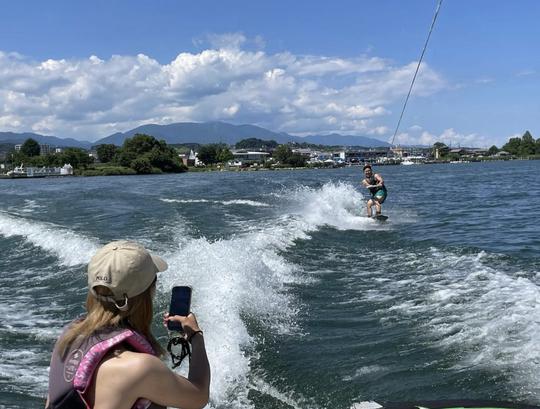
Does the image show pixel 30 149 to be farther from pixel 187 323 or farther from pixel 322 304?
pixel 187 323

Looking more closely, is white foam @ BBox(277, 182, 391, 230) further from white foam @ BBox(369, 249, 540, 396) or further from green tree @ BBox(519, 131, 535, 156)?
green tree @ BBox(519, 131, 535, 156)

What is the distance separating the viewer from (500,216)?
786 inches

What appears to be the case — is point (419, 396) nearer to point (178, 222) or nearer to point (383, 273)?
point (383, 273)

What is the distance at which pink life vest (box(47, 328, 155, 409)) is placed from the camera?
7.14 feet

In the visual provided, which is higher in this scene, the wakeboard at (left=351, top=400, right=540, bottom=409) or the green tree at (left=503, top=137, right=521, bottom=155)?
the green tree at (left=503, top=137, right=521, bottom=155)

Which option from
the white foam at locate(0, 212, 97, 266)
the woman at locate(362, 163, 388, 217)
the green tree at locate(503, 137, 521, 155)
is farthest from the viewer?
the green tree at locate(503, 137, 521, 155)

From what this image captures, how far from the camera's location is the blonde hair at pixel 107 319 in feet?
7.48

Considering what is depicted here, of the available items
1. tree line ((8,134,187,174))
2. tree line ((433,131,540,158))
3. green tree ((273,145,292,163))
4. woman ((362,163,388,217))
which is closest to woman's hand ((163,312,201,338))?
woman ((362,163,388,217))

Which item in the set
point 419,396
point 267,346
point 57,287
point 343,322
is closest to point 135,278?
point 419,396

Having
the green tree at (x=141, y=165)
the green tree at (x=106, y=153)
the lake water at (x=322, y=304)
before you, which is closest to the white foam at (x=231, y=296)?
the lake water at (x=322, y=304)

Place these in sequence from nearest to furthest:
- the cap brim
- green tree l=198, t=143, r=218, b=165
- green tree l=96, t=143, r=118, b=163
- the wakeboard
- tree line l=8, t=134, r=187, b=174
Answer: the cap brim, the wakeboard, tree line l=8, t=134, r=187, b=174, green tree l=96, t=143, r=118, b=163, green tree l=198, t=143, r=218, b=165

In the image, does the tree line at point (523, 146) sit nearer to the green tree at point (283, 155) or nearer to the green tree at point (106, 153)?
the green tree at point (283, 155)

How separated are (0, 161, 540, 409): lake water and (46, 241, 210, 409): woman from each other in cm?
306

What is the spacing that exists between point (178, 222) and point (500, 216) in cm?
1142
